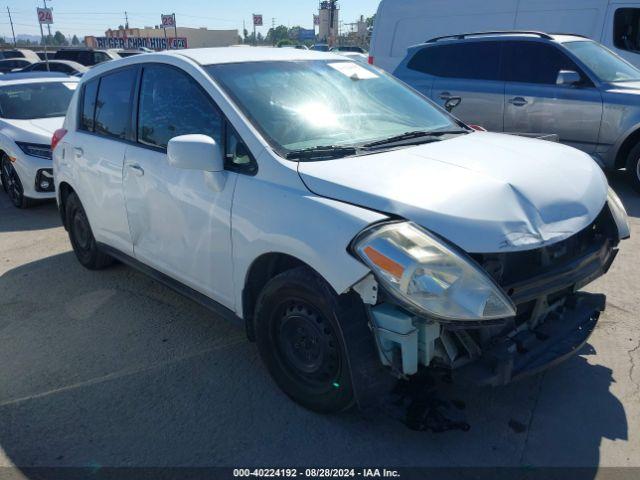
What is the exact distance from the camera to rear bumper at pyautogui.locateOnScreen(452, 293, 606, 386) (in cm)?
245

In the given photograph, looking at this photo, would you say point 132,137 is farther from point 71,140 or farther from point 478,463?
point 478,463

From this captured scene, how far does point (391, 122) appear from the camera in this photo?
3.53 meters

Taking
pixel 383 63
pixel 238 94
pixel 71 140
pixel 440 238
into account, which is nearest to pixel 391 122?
pixel 238 94

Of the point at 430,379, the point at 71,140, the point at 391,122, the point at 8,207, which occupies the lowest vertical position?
the point at 8,207

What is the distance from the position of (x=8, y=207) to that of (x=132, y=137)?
15.7ft

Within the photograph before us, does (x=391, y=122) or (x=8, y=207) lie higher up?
(x=391, y=122)

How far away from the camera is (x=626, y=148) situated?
686cm

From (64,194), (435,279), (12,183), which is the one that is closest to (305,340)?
(435,279)

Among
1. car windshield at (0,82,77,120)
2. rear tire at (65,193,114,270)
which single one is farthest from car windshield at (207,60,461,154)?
car windshield at (0,82,77,120)

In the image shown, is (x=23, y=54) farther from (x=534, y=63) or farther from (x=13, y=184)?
(x=534, y=63)

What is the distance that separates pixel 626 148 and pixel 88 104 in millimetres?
6074

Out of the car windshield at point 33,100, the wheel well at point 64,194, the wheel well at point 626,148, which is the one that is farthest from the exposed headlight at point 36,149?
the wheel well at point 626,148

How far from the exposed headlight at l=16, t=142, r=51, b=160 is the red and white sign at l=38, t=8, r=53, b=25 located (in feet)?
50.2

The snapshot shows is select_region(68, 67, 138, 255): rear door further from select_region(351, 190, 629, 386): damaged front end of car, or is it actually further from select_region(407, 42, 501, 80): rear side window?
select_region(407, 42, 501, 80): rear side window
